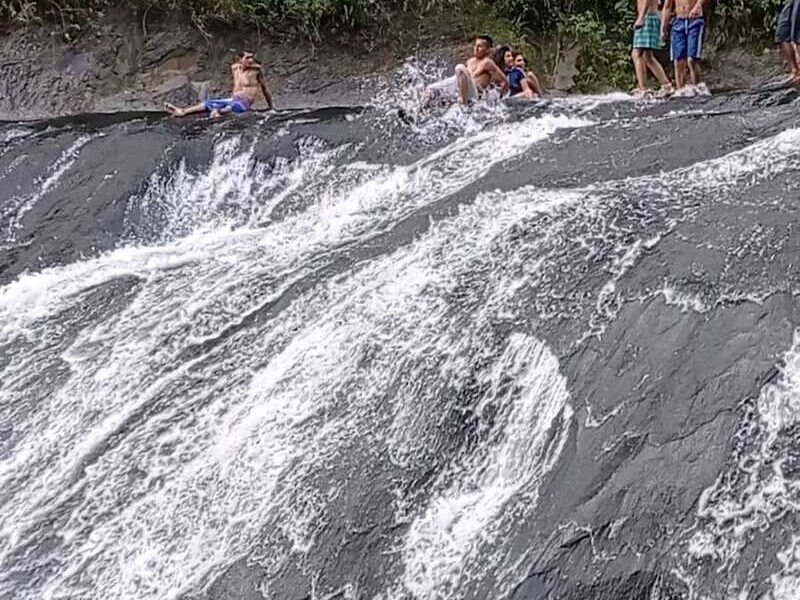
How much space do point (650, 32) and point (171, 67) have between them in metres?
6.51

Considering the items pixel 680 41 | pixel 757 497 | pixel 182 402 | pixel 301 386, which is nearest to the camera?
pixel 757 497

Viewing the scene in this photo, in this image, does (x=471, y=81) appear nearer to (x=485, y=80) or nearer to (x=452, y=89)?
(x=452, y=89)

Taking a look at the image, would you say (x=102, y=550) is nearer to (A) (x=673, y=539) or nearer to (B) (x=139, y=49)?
(A) (x=673, y=539)

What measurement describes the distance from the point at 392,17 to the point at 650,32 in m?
5.01

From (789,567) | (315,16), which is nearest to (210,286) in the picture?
(789,567)

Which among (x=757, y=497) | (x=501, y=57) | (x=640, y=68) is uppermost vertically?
(x=501, y=57)

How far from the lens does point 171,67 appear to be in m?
13.1

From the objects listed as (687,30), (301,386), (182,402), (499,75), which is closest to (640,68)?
(687,30)

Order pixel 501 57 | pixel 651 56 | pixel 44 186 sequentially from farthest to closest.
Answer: pixel 501 57, pixel 651 56, pixel 44 186

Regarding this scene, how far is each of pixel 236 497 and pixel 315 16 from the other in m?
9.50

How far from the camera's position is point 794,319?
4566mm

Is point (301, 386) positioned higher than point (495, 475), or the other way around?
point (301, 386)

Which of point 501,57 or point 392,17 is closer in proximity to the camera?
point 501,57

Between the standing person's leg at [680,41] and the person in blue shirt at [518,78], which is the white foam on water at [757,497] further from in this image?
the person in blue shirt at [518,78]
